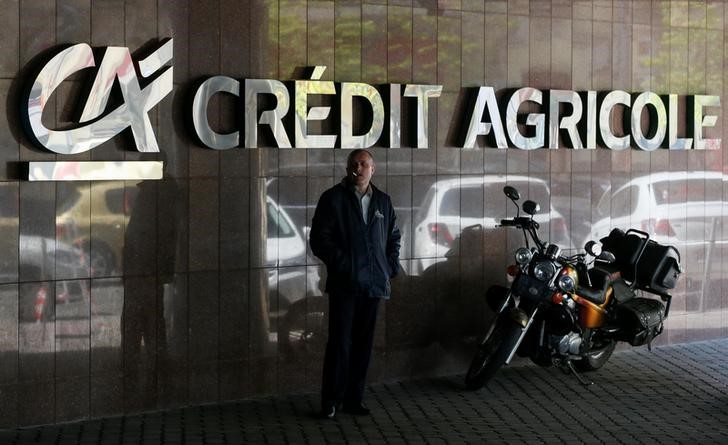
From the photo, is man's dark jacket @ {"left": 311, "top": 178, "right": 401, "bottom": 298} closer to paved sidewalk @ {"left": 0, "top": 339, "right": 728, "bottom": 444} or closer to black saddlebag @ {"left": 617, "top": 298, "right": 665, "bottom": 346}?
paved sidewalk @ {"left": 0, "top": 339, "right": 728, "bottom": 444}

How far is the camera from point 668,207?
13211 millimetres

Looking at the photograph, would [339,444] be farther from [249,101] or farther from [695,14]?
[695,14]

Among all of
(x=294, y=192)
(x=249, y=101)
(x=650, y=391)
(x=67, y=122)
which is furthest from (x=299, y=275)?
(x=650, y=391)

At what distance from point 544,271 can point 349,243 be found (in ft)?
6.54

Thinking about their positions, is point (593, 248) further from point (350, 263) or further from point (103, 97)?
point (103, 97)

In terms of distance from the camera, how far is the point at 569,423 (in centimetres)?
954

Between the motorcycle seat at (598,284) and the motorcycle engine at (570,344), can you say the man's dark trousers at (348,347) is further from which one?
the motorcycle seat at (598,284)

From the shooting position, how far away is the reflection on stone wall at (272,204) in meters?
9.12

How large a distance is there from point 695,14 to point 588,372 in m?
4.11

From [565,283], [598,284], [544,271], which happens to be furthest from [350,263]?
[598,284]

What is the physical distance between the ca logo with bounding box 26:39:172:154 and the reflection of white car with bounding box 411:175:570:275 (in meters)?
2.72

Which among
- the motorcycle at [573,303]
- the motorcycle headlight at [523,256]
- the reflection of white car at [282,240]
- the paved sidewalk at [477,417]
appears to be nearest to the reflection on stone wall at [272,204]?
the reflection of white car at [282,240]

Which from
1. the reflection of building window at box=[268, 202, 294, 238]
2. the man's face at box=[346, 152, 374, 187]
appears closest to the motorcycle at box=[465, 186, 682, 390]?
the man's face at box=[346, 152, 374, 187]

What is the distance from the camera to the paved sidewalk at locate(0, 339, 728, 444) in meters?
8.97
